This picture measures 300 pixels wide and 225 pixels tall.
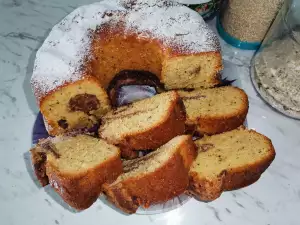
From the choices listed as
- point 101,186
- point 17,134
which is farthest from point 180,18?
point 17,134

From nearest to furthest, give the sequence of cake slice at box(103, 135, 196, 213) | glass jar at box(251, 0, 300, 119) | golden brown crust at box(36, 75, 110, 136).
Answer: cake slice at box(103, 135, 196, 213) → golden brown crust at box(36, 75, 110, 136) → glass jar at box(251, 0, 300, 119)

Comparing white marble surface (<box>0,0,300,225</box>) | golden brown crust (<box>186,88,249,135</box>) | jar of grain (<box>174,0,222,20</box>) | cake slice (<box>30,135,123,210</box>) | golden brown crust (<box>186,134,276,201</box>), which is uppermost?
jar of grain (<box>174,0,222,20</box>)

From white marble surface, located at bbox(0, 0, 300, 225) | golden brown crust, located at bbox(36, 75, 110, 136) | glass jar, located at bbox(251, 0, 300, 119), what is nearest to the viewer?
golden brown crust, located at bbox(36, 75, 110, 136)

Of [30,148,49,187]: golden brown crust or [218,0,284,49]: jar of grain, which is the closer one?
[30,148,49,187]: golden brown crust

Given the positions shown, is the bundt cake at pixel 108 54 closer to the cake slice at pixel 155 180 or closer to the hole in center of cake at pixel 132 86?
the hole in center of cake at pixel 132 86

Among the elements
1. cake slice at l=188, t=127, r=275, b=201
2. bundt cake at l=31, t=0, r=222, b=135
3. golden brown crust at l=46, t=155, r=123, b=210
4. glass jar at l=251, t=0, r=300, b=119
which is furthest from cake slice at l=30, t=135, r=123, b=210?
glass jar at l=251, t=0, r=300, b=119

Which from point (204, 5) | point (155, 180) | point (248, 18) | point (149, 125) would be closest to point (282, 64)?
point (248, 18)

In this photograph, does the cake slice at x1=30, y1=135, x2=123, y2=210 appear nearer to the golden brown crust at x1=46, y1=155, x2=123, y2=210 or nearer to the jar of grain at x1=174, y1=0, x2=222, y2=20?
the golden brown crust at x1=46, y1=155, x2=123, y2=210

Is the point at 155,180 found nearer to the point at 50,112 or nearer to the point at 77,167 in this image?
the point at 77,167
